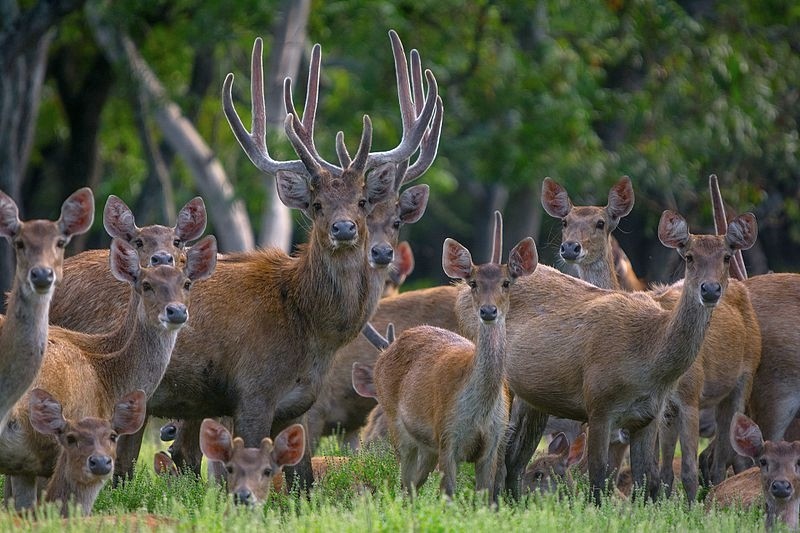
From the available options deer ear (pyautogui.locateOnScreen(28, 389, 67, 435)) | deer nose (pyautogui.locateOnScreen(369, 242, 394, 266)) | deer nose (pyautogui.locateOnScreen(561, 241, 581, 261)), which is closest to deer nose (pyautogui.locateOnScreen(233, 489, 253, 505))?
deer ear (pyautogui.locateOnScreen(28, 389, 67, 435))

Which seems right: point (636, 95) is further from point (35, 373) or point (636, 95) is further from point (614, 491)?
point (35, 373)

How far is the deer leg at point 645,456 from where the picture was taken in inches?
393

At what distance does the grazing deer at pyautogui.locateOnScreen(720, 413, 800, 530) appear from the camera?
9.15m

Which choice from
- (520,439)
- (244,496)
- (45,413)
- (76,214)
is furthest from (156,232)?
(520,439)

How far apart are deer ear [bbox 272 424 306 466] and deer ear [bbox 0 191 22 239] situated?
1.90 meters

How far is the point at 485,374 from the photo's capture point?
30.6 feet

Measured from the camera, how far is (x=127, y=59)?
20.4m

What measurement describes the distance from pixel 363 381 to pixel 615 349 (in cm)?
230

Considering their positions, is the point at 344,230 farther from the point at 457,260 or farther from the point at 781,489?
the point at 781,489

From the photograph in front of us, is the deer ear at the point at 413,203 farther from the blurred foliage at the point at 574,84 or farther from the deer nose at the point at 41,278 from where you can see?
the blurred foliage at the point at 574,84

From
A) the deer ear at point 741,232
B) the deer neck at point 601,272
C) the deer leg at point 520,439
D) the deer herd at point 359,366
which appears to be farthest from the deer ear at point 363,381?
the deer ear at point 741,232

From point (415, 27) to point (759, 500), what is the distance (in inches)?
519

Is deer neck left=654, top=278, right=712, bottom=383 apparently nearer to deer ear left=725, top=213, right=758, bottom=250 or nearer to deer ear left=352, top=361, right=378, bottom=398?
deer ear left=725, top=213, right=758, bottom=250

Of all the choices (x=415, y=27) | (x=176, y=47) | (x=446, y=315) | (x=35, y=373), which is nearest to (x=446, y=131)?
(x=415, y=27)
